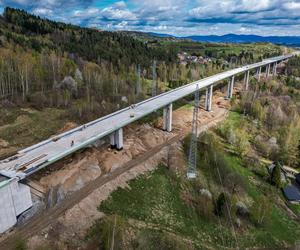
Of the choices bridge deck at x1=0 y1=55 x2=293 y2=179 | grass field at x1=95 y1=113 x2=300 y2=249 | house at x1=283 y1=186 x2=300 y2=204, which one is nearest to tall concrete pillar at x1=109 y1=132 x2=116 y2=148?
bridge deck at x1=0 y1=55 x2=293 y2=179

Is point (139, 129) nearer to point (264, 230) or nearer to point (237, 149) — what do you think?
point (237, 149)

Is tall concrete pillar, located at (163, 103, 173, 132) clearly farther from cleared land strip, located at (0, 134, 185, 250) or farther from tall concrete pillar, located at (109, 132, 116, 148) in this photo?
cleared land strip, located at (0, 134, 185, 250)

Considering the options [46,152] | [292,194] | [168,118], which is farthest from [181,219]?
[168,118]

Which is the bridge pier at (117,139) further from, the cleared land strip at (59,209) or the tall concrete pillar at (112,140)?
the cleared land strip at (59,209)

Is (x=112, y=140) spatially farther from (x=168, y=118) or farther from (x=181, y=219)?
(x=181, y=219)

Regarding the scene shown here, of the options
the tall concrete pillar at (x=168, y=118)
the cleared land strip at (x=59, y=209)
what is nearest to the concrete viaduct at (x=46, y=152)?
the tall concrete pillar at (x=168, y=118)

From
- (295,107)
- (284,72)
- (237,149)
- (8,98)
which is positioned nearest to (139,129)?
(237,149)
